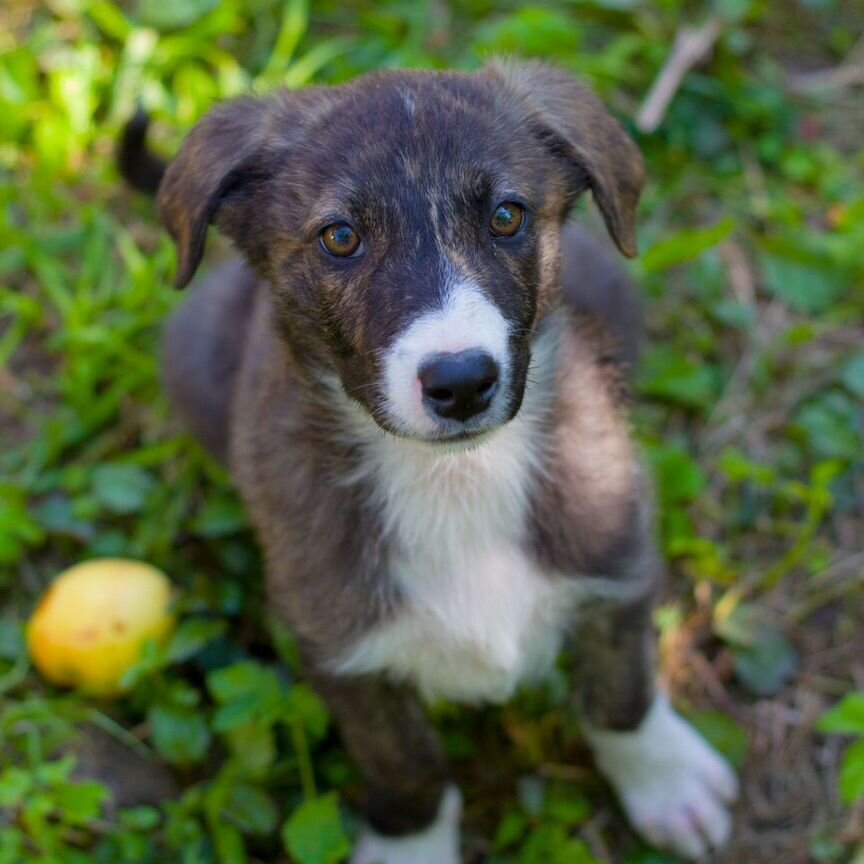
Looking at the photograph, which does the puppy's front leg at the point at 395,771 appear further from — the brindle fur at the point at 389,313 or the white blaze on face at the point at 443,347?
the white blaze on face at the point at 443,347

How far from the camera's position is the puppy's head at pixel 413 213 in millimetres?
2379

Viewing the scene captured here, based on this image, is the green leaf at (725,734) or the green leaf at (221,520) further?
the green leaf at (221,520)

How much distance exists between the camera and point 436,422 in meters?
2.41

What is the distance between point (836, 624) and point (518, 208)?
1.88 m

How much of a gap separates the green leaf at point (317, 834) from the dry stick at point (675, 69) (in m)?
2.78

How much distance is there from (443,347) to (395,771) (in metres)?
1.35

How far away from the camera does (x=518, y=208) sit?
2.57 metres

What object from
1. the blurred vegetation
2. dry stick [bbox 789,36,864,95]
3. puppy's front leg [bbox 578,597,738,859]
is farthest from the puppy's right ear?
dry stick [bbox 789,36,864,95]

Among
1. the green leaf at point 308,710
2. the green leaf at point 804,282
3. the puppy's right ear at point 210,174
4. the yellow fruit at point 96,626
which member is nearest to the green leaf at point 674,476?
the green leaf at point 804,282

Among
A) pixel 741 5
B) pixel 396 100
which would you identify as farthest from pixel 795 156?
pixel 396 100

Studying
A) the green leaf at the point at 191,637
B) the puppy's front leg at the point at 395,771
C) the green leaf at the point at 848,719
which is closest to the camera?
the green leaf at the point at 848,719

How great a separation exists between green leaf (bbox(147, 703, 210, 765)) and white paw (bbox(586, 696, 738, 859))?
41.9 inches

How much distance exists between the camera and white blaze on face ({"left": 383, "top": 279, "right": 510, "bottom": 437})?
2301 millimetres

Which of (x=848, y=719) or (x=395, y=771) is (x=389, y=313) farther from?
(x=848, y=719)
